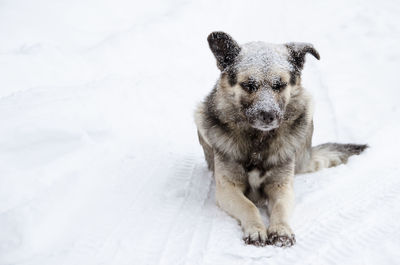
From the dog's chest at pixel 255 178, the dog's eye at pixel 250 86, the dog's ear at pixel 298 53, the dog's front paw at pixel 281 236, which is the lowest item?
the dog's chest at pixel 255 178

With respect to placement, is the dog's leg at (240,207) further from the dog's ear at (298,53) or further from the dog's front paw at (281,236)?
the dog's ear at (298,53)

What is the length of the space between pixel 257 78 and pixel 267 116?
0.38 meters

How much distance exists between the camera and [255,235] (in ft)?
9.65

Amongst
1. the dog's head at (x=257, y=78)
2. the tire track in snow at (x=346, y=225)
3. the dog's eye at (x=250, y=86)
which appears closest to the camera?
the tire track in snow at (x=346, y=225)

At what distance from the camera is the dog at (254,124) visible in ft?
11.0

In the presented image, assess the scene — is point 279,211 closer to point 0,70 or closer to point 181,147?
point 181,147

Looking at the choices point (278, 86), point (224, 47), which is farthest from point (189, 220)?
point (224, 47)

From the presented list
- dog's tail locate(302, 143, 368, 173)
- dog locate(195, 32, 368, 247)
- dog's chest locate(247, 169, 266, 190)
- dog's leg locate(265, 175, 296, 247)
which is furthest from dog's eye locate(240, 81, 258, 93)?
dog's tail locate(302, 143, 368, 173)

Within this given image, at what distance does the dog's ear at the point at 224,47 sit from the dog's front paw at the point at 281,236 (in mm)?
1476

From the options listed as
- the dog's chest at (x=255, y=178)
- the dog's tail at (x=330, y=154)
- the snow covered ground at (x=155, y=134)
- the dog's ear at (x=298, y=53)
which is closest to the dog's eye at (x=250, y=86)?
the dog's ear at (x=298, y=53)

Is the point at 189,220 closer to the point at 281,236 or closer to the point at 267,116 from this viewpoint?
the point at 281,236

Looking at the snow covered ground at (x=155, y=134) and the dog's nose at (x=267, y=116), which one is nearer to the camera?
the snow covered ground at (x=155, y=134)

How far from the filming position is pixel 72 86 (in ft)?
20.4

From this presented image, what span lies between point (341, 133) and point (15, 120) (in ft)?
12.9
